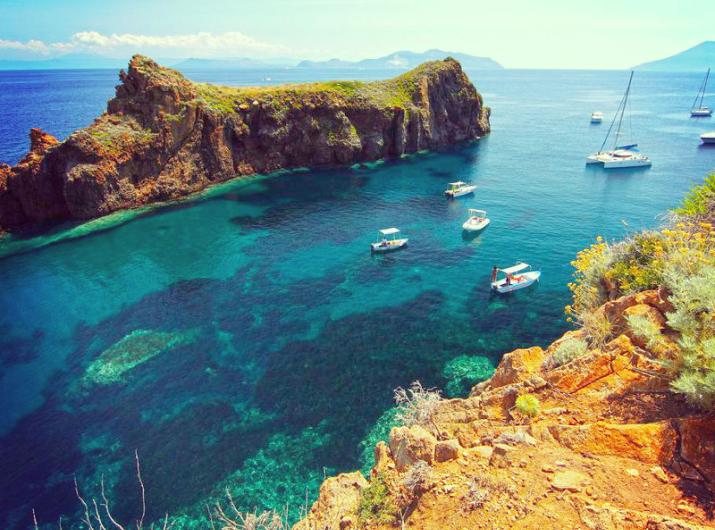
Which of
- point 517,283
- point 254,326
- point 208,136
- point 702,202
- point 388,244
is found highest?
point 702,202

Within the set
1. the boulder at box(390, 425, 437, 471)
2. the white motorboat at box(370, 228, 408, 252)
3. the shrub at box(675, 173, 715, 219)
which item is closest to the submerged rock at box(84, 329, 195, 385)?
the white motorboat at box(370, 228, 408, 252)

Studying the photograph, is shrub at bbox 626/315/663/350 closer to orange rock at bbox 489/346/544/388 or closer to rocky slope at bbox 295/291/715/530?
rocky slope at bbox 295/291/715/530

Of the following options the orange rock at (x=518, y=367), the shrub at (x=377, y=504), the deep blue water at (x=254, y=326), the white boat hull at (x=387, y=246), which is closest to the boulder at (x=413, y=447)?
the shrub at (x=377, y=504)

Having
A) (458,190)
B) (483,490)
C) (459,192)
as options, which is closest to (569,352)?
(483,490)

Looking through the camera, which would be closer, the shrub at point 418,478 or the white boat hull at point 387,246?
the shrub at point 418,478

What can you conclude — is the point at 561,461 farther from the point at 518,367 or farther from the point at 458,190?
the point at 458,190

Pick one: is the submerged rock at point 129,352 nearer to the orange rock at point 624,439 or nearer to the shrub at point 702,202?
the orange rock at point 624,439
